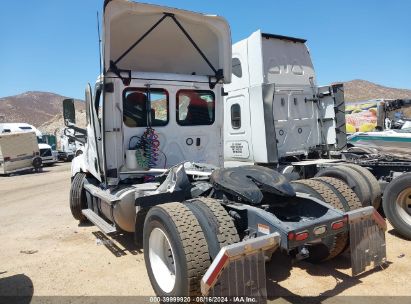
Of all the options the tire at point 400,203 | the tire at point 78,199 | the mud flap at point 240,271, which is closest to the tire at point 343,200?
the mud flap at point 240,271

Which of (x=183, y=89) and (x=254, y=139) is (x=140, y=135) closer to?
(x=183, y=89)

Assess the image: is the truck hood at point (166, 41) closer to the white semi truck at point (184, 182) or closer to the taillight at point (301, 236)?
the white semi truck at point (184, 182)

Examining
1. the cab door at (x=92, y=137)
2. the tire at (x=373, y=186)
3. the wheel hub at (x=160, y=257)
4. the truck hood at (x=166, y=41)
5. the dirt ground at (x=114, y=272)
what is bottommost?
the dirt ground at (x=114, y=272)

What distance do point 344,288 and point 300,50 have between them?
6.21 m

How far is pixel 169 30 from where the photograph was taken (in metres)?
6.50

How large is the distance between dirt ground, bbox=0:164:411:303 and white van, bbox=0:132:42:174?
14.7 metres

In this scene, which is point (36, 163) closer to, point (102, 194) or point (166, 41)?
point (166, 41)

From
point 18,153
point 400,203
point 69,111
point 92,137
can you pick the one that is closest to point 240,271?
point 400,203

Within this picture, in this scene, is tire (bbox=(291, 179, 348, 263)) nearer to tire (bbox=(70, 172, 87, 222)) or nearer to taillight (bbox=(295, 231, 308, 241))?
taillight (bbox=(295, 231, 308, 241))

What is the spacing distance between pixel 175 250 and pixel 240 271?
2.16ft

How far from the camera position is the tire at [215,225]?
11.3ft

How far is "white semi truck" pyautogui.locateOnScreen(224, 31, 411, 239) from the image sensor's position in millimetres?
7766

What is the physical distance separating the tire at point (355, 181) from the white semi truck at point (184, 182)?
156cm

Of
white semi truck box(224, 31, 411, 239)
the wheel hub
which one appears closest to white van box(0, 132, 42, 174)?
white semi truck box(224, 31, 411, 239)
